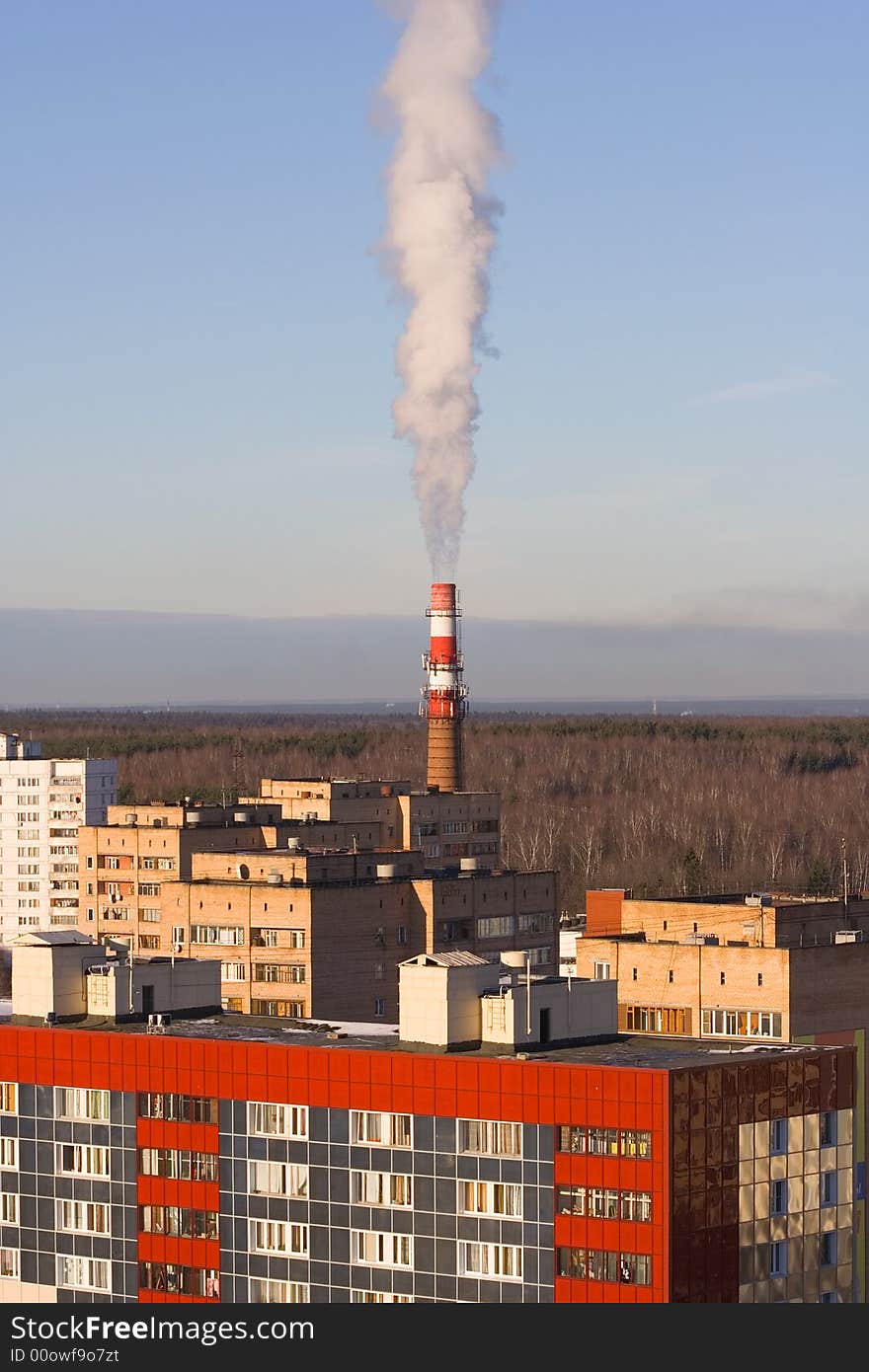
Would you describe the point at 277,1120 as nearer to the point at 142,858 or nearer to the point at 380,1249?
the point at 380,1249

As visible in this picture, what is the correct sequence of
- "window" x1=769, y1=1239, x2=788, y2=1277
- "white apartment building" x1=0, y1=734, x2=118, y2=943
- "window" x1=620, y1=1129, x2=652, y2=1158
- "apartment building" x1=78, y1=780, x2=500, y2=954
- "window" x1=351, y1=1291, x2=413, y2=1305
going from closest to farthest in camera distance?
"window" x1=620, y1=1129, x2=652, y2=1158 → "window" x1=769, y1=1239, x2=788, y2=1277 → "window" x1=351, y1=1291, x2=413, y2=1305 → "apartment building" x1=78, y1=780, x2=500, y2=954 → "white apartment building" x1=0, y1=734, x2=118, y2=943

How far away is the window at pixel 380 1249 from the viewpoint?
49406 mm

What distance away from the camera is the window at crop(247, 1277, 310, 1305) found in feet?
166

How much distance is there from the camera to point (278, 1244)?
168 ft

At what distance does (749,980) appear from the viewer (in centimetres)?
7488

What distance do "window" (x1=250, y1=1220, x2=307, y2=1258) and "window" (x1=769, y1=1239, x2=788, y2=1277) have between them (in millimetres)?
9660

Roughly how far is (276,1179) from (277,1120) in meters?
1.21

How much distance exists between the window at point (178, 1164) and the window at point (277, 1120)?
51.0 inches

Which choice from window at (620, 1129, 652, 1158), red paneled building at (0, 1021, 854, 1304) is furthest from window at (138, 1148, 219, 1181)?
window at (620, 1129, 652, 1158)

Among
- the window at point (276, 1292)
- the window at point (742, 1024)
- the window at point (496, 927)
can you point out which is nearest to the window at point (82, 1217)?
the window at point (276, 1292)

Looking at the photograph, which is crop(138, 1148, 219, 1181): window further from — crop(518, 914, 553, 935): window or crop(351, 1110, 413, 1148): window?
crop(518, 914, 553, 935): window

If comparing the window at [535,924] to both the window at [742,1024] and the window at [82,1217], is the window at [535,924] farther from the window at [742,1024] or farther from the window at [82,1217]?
the window at [82,1217]

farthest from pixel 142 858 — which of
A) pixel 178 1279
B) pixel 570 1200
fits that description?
pixel 570 1200
